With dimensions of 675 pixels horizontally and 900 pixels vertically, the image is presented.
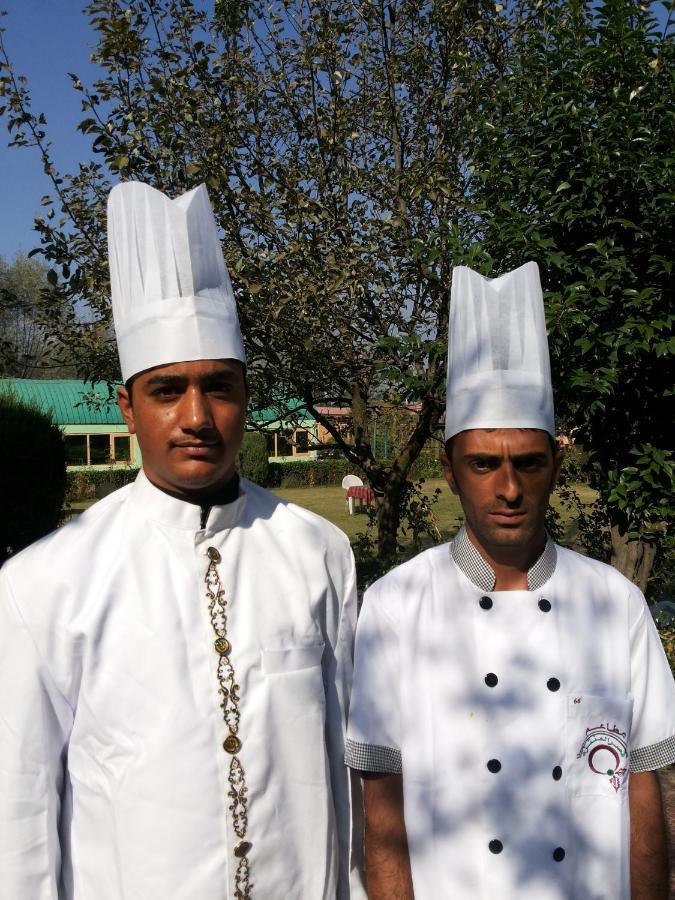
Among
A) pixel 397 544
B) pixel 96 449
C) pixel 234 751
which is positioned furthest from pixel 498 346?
pixel 96 449

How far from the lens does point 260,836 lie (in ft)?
6.07

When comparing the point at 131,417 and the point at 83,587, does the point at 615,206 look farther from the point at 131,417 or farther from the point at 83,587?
the point at 83,587

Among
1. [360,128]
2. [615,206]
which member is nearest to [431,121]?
[360,128]

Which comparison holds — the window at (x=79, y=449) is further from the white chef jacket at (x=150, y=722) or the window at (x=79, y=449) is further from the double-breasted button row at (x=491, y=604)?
the double-breasted button row at (x=491, y=604)

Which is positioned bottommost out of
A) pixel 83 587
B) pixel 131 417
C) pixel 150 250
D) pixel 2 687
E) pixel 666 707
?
pixel 666 707

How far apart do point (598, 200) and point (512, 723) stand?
319cm

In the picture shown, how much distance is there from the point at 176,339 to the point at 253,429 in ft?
14.6

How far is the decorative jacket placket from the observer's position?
1.82 meters

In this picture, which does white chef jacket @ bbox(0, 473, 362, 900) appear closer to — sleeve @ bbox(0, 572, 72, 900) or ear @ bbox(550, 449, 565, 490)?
sleeve @ bbox(0, 572, 72, 900)

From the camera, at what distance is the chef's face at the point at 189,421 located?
1.91 meters

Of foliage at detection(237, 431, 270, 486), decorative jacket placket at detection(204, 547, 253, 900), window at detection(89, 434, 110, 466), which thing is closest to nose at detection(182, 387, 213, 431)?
decorative jacket placket at detection(204, 547, 253, 900)

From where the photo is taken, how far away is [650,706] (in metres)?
1.87

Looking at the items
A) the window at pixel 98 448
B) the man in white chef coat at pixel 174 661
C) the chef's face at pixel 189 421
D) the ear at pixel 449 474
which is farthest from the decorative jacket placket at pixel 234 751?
the window at pixel 98 448

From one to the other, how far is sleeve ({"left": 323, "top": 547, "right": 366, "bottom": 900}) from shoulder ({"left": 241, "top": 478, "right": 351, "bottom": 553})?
5.2 inches
